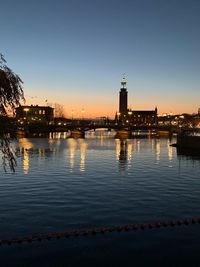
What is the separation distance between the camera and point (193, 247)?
76.0ft

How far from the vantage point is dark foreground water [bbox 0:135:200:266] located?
70.6ft

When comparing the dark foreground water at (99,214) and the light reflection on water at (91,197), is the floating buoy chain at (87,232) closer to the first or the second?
the dark foreground water at (99,214)

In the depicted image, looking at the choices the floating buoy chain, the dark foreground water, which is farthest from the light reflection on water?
the floating buoy chain

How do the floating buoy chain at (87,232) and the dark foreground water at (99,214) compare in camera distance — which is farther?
the floating buoy chain at (87,232)

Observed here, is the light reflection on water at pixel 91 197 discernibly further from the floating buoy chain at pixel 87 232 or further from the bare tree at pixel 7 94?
the bare tree at pixel 7 94

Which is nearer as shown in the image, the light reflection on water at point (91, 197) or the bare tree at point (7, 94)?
the bare tree at point (7, 94)

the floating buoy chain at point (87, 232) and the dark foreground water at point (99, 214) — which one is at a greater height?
the floating buoy chain at point (87, 232)

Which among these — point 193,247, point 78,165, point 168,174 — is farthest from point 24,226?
point 78,165

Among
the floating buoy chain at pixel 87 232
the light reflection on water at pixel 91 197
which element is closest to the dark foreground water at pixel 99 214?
the light reflection on water at pixel 91 197

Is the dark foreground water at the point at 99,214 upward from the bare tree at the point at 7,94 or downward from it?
downward

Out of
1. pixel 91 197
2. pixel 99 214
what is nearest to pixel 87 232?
pixel 99 214

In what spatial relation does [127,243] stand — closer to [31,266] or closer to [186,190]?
[31,266]

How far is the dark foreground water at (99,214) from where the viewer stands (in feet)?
70.6

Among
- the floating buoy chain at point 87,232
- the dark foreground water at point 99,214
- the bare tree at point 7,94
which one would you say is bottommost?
the dark foreground water at point 99,214
